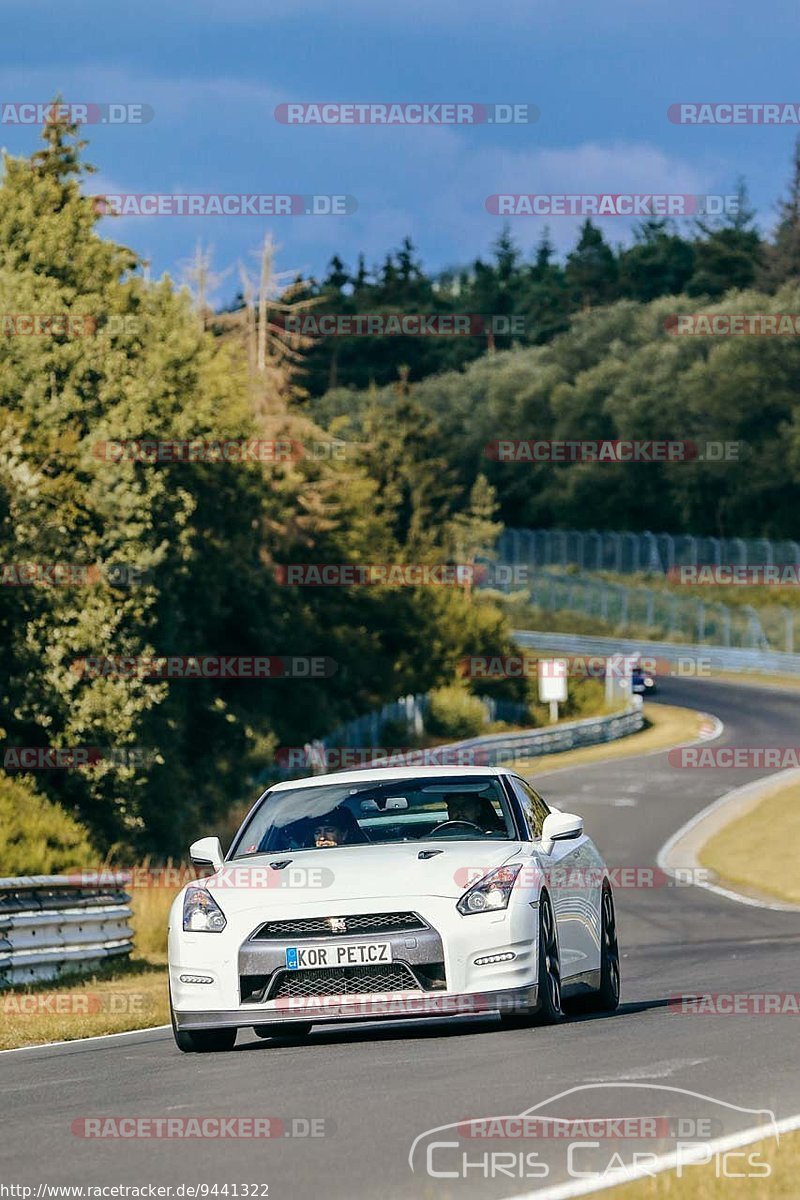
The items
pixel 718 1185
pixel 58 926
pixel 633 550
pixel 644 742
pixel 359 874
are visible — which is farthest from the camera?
pixel 633 550

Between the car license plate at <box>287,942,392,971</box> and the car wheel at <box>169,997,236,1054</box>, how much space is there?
841 mm

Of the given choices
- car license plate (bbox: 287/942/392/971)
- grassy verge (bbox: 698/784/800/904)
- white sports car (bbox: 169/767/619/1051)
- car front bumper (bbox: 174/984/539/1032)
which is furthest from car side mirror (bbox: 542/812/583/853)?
grassy verge (bbox: 698/784/800/904)

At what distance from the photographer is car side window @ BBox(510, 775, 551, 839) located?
11.8 m

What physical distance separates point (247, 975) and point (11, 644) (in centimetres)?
3016

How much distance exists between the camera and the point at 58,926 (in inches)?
677

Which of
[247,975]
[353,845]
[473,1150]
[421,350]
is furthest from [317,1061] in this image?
[421,350]

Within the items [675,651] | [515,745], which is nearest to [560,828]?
[515,745]

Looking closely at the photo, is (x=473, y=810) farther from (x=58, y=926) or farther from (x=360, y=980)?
(x=58, y=926)

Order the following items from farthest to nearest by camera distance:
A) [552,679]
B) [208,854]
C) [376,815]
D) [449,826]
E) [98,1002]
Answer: [552,679]
[98,1002]
[376,815]
[449,826]
[208,854]

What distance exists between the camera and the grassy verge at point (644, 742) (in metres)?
53.1

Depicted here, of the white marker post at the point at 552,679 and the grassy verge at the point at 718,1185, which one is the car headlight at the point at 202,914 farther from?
the white marker post at the point at 552,679

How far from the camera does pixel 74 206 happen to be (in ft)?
173

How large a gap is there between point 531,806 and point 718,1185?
575cm

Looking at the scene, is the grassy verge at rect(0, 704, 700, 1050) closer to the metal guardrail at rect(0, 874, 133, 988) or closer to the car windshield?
the metal guardrail at rect(0, 874, 133, 988)
